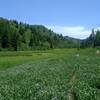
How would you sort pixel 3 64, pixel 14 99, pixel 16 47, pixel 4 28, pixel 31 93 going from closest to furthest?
pixel 14 99, pixel 31 93, pixel 3 64, pixel 16 47, pixel 4 28

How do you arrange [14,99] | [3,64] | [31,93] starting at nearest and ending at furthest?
[14,99] → [31,93] → [3,64]

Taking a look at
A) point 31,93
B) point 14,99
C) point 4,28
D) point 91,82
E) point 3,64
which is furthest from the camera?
point 4,28

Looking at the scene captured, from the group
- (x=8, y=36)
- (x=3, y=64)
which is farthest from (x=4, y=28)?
(x=3, y=64)

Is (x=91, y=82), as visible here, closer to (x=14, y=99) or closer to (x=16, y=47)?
(x=14, y=99)

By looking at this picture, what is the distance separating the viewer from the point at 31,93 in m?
22.6

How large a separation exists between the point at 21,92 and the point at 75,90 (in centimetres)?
367

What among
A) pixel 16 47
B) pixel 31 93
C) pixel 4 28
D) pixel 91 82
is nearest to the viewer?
pixel 31 93

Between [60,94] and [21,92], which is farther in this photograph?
[21,92]

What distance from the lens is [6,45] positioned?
569 ft

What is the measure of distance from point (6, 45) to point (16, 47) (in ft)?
17.1

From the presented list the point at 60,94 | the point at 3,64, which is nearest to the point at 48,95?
the point at 60,94

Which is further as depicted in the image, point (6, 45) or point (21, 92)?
point (6, 45)

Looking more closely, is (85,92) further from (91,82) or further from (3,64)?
(3,64)

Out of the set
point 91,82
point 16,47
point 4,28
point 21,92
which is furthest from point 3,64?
point 4,28
